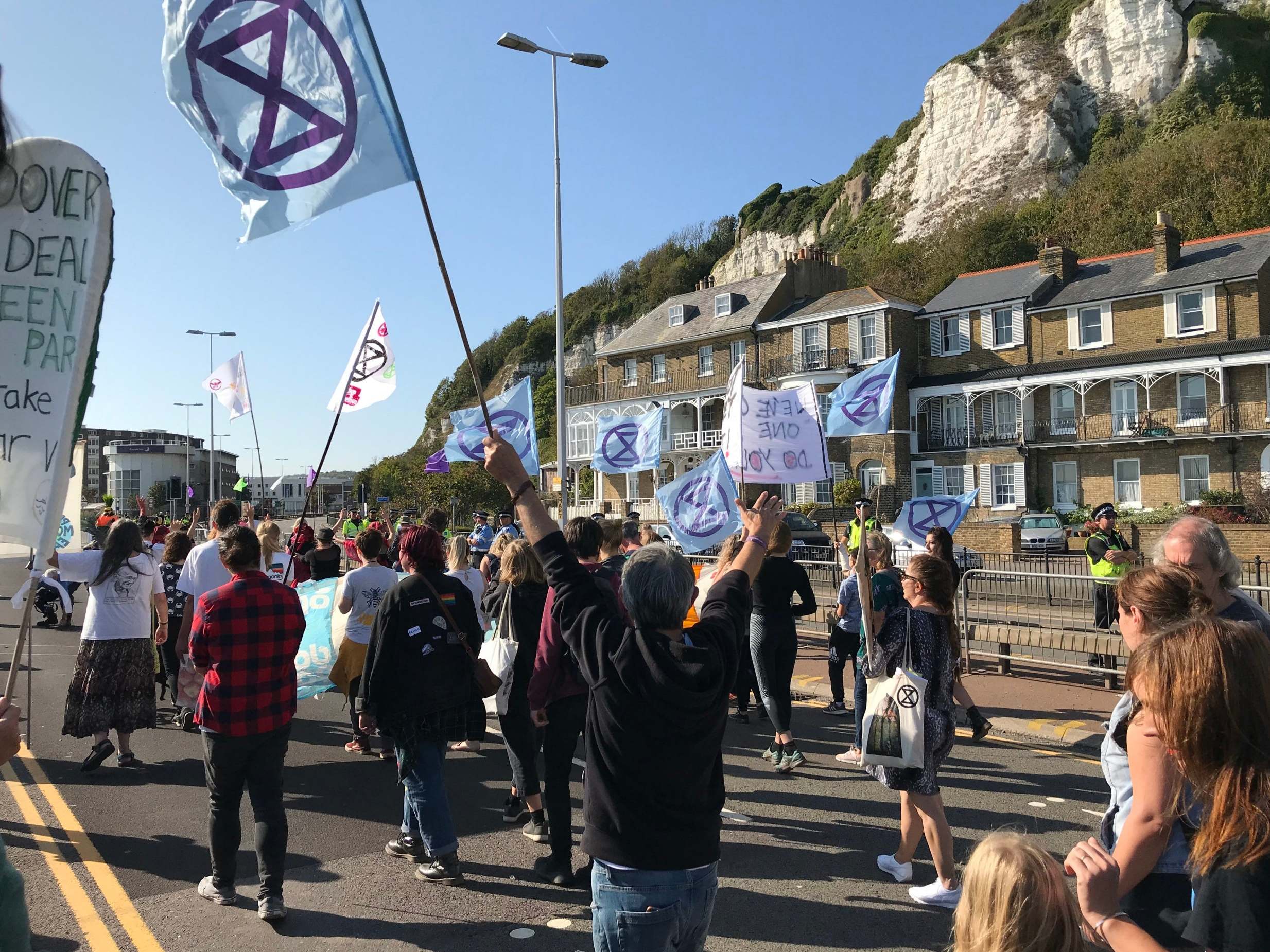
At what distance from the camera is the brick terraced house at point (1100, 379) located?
32875 millimetres

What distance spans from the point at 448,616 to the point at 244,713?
118 cm

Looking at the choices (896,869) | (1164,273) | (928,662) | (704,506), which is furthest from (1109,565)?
(1164,273)

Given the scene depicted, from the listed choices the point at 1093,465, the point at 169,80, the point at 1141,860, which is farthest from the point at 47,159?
A: the point at 1093,465

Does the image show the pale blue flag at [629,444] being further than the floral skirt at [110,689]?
Yes

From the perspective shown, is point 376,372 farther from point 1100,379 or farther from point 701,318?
point 701,318

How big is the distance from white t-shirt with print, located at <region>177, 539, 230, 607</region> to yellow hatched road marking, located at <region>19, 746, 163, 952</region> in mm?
1639

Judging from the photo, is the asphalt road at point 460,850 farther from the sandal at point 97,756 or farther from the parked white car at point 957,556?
the parked white car at point 957,556

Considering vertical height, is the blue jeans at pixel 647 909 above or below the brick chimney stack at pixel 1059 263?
below

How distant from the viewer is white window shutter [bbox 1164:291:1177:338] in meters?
34.7

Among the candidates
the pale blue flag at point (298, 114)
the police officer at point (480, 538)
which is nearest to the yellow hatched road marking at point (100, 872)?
the pale blue flag at point (298, 114)

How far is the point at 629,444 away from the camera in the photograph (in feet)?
49.9

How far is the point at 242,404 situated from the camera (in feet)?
66.8

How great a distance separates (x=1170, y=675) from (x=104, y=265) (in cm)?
323

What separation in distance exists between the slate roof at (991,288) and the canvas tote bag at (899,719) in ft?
122
